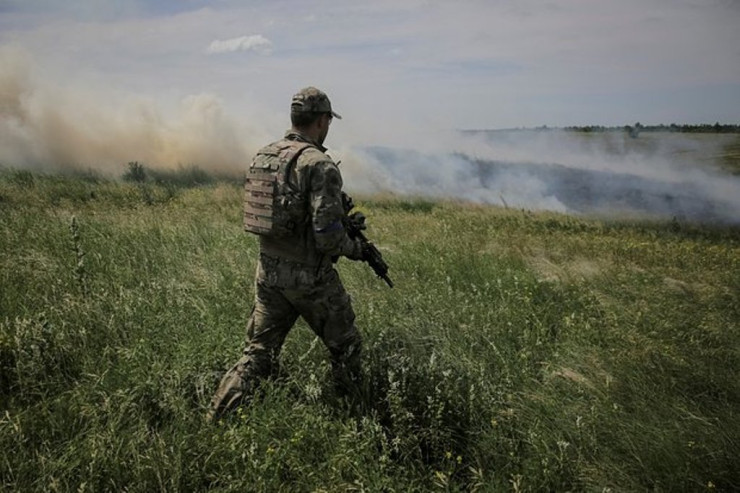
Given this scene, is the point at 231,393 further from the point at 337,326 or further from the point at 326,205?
the point at 326,205

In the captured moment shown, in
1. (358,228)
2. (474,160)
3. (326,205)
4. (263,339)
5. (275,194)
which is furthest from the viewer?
(474,160)

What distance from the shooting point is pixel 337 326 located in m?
3.31

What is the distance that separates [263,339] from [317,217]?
0.89 m

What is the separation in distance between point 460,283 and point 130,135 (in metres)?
22.0

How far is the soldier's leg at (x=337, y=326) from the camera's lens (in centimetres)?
327

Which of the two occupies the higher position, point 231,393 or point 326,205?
point 326,205

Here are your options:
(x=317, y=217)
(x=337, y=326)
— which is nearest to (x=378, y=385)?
(x=337, y=326)

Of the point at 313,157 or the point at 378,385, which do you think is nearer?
the point at 313,157

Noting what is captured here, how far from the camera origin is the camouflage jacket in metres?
3.09

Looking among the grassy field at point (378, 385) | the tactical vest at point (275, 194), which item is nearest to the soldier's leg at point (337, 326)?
the grassy field at point (378, 385)

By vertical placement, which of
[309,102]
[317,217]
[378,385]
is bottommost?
[378,385]

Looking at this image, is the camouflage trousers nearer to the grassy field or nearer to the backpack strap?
A: the grassy field

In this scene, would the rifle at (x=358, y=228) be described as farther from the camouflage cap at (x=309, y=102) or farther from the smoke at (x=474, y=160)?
the smoke at (x=474, y=160)

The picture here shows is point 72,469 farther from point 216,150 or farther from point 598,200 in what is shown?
point 598,200
